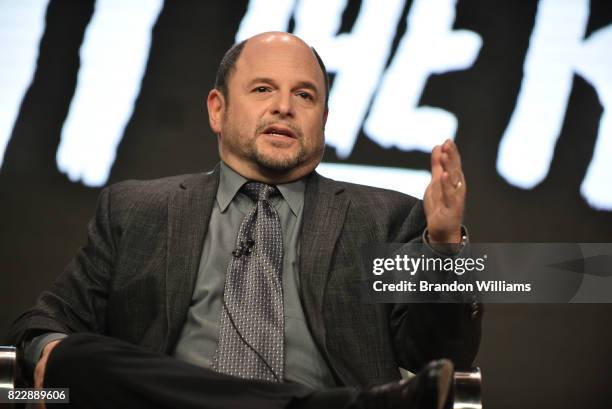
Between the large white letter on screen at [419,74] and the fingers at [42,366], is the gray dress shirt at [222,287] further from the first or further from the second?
the large white letter on screen at [419,74]

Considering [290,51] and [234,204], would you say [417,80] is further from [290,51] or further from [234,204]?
[234,204]

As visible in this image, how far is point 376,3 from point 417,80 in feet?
1.07

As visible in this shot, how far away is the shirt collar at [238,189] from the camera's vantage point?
2.17 metres

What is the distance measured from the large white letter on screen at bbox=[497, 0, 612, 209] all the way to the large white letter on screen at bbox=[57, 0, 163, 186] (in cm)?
136

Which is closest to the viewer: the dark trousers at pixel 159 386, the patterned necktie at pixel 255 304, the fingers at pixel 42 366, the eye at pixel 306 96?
the dark trousers at pixel 159 386

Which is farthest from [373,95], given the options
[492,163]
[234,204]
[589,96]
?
[234,204]

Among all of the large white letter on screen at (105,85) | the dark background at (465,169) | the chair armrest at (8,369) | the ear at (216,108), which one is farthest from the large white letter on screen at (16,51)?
the chair armrest at (8,369)

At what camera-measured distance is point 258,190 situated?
2.18 m

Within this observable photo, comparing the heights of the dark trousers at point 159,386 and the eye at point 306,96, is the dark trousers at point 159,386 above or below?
below

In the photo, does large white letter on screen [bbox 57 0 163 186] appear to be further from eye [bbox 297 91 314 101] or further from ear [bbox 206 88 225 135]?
eye [bbox 297 91 314 101]

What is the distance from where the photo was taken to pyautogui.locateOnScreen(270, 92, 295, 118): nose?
221 cm

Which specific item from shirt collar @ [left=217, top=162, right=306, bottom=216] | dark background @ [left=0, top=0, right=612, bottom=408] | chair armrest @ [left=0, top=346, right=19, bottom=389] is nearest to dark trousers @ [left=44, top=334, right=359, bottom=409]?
chair armrest @ [left=0, top=346, right=19, bottom=389]

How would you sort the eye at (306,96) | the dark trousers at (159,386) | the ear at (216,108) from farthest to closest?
the ear at (216,108) → the eye at (306,96) → the dark trousers at (159,386)

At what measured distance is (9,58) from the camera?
2.99 m
